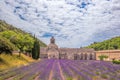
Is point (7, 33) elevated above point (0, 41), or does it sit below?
above

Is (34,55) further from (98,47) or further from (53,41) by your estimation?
(98,47)

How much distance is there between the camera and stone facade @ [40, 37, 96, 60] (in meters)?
132

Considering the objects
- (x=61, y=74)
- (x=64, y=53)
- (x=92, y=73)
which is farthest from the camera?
(x=64, y=53)

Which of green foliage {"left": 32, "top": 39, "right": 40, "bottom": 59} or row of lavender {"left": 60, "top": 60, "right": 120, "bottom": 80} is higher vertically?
green foliage {"left": 32, "top": 39, "right": 40, "bottom": 59}

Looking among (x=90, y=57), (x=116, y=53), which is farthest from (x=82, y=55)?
(x=116, y=53)

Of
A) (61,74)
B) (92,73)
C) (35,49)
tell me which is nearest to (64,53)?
(35,49)

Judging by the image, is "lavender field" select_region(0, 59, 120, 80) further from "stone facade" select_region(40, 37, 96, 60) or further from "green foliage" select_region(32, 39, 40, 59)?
"stone facade" select_region(40, 37, 96, 60)

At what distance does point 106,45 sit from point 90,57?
2655 cm

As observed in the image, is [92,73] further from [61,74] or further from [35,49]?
[35,49]

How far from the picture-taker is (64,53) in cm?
13850

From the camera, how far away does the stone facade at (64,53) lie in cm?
13238

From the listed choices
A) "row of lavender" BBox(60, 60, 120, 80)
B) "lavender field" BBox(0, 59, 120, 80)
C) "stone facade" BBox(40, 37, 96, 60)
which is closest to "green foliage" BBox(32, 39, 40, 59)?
"row of lavender" BBox(60, 60, 120, 80)

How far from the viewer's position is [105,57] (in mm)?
105188

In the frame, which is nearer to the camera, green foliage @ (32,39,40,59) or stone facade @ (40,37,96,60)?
green foliage @ (32,39,40,59)
